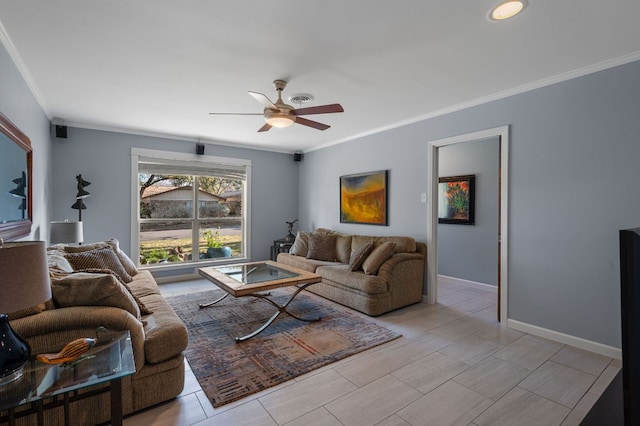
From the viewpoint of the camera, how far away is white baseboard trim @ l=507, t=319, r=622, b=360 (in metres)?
2.57

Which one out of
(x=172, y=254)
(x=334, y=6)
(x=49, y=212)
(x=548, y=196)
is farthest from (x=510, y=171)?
(x=49, y=212)

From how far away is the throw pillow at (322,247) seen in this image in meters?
4.87

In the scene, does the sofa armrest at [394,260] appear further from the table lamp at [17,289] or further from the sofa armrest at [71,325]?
the table lamp at [17,289]

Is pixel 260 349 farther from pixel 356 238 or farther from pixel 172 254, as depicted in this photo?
pixel 172 254

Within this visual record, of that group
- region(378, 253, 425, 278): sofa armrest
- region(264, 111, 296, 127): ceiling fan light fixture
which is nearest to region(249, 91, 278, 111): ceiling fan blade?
region(264, 111, 296, 127): ceiling fan light fixture

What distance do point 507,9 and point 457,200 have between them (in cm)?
373

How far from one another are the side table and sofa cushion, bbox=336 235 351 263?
1279 mm

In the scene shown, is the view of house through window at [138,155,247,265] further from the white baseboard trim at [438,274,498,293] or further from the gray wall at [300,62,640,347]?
→ the gray wall at [300,62,640,347]

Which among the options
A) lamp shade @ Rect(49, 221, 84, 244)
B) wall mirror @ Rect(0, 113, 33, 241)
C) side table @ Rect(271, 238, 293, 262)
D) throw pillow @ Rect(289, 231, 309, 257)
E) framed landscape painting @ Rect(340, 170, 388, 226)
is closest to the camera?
wall mirror @ Rect(0, 113, 33, 241)

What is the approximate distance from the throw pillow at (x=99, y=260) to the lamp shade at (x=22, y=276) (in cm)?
201

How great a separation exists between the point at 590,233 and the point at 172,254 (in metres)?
5.73

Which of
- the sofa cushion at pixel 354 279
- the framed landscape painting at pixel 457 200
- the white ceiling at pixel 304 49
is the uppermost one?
the white ceiling at pixel 304 49

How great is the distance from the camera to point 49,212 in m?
4.10

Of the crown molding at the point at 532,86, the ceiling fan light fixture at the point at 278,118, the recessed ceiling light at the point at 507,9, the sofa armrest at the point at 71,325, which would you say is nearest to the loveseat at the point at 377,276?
the crown molding at the point at 532,86
